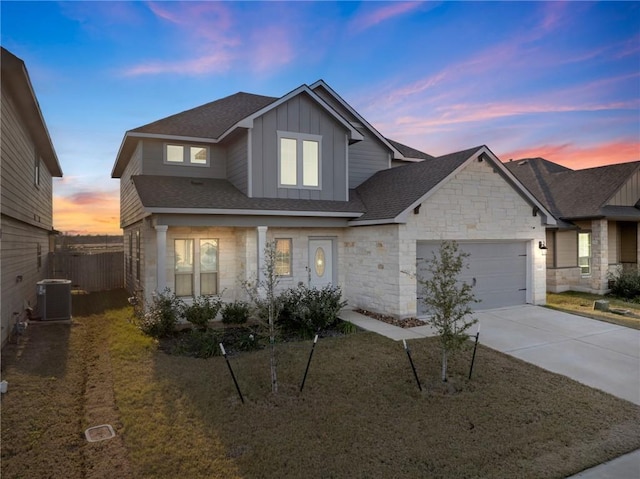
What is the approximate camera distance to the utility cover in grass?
462 cm

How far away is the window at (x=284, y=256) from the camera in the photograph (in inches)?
477

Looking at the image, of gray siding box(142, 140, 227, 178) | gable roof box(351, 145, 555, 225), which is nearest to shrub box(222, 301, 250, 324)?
gable roof box(351, 145, 555, 225)

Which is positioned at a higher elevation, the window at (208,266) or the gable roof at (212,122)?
the gable roof at (212,122)

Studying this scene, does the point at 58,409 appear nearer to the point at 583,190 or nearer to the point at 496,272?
the point at 496,272

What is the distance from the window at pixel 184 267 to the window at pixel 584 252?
647 inches

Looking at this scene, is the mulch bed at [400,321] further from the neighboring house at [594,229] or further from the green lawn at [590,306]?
the neighboring house at [594,229]

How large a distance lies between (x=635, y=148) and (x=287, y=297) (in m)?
17.6

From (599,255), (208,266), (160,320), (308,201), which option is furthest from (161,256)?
(599,255)

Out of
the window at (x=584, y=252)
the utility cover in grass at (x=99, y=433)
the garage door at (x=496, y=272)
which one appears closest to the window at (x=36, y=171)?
the utility cover in grass at (x=99, y=433)

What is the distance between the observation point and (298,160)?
12.1 meters

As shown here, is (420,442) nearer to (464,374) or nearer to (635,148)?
(464,374)

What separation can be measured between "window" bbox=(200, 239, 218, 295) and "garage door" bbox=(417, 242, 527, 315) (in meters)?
6.48

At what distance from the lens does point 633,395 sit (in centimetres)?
604

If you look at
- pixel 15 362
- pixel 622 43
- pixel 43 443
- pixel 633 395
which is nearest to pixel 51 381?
pixel 15 362
